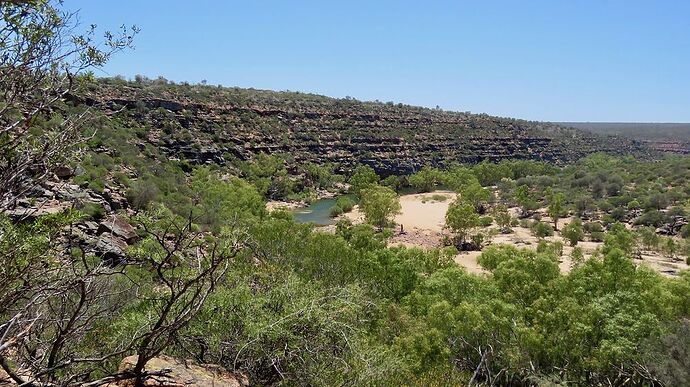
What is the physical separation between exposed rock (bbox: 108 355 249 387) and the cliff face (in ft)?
217

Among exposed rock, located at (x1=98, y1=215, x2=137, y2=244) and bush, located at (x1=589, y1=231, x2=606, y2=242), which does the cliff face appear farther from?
bush, located at (x1=589, y1=231, x2=606, y2=242)

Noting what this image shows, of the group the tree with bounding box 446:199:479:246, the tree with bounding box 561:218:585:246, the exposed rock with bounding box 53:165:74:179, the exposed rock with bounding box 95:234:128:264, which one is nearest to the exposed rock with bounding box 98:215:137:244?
the exposed rock with bounding box 95:234:128:264

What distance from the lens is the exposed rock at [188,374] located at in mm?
7188

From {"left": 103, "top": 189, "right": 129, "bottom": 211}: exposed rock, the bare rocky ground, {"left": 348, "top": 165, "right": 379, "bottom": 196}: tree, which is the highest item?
{"left": 103, "top": 189, "right": 129, "bottom": 211}: exposed rock

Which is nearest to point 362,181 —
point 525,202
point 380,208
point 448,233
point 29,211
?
point 380,208

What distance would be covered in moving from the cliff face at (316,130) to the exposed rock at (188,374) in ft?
→ 217

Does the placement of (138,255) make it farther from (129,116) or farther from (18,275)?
(129,116)

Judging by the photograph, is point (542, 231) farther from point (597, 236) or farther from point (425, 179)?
point (425, 179)

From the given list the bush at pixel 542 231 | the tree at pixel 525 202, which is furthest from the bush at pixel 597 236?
the tree at pixel 525 202

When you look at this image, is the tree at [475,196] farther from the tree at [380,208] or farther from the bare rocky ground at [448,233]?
the tree at [380,208]

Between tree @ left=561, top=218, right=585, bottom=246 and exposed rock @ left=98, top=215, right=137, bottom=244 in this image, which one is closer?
exposed rock @ left=98, top=215, right=137, bottom=244

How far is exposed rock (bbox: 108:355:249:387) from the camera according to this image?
7.19m

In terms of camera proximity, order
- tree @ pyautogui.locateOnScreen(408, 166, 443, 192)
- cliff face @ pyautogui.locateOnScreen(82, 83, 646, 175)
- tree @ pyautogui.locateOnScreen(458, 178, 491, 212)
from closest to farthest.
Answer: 1. tree @ pyautogui.locateOnScreen(458, 178, 491, 212)
2. cliff face @ pyautogui.locateOnScreen(82, 83, 646, 175)
3. tree @ pyautogui.locateOnScreen(408, 166, 443, 192)

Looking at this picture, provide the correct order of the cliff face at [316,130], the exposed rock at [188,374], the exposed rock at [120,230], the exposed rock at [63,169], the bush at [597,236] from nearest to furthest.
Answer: the exposed rock at [63,169] → the exposed rock at [188,374] → the exposed rock at [120,230] → the bush at [597,236] → the cliff face at [316,130]
